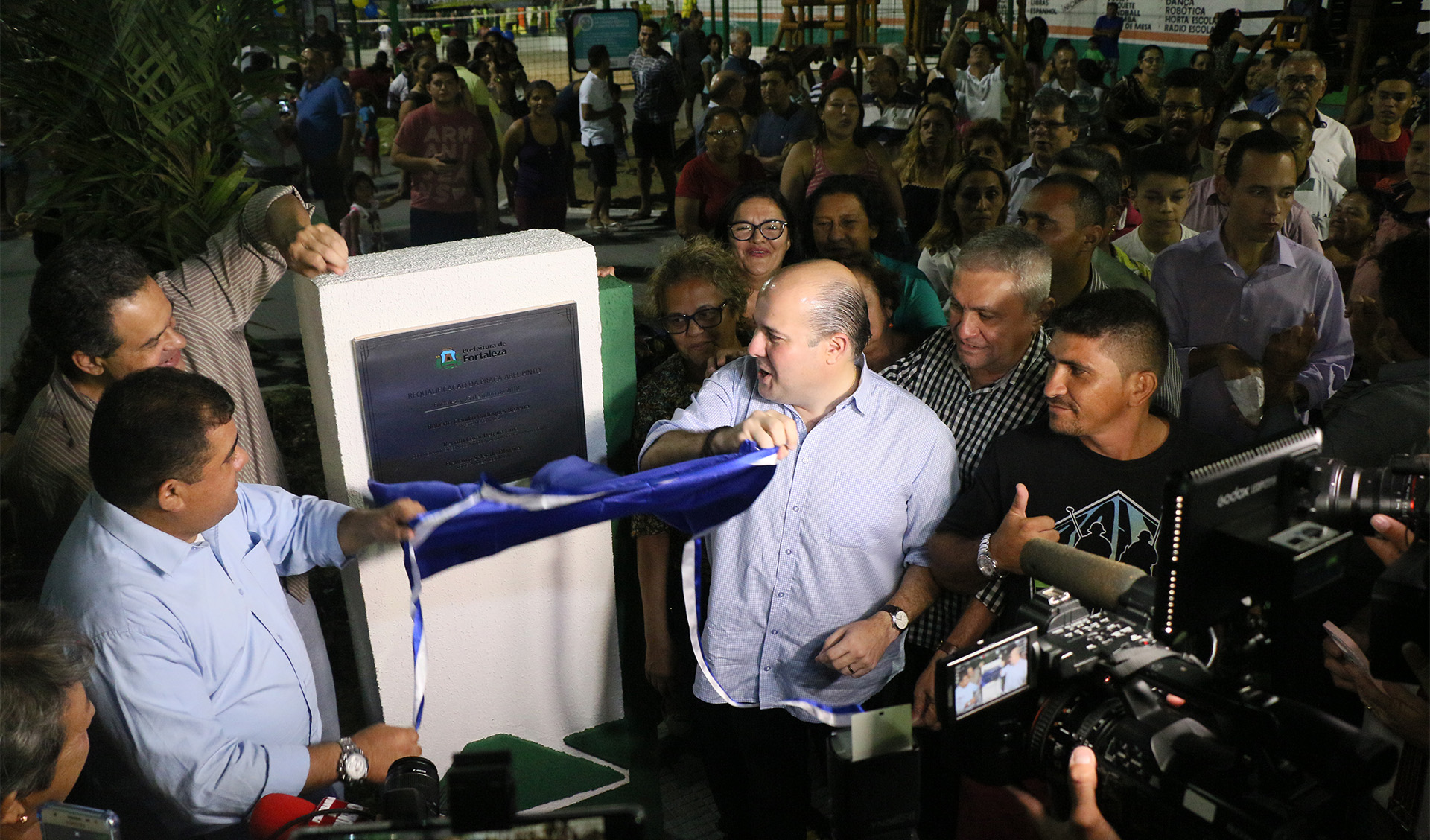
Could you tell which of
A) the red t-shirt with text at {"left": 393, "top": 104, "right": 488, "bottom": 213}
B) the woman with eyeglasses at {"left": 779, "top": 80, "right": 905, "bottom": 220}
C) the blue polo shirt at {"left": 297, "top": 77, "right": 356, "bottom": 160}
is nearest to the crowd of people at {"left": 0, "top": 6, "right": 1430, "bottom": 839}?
the woman with eyeglasses at {"left": 779, "top": 80, "right": 905, "bottom": 220}

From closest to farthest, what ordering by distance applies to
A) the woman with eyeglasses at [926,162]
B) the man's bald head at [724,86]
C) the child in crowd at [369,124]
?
the woman with eyeglasses at [926,162] < the man's bald head at [724,86] < the child in crowd at [369,124]

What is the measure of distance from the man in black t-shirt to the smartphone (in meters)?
1.78

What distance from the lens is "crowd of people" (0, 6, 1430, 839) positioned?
2201 mm

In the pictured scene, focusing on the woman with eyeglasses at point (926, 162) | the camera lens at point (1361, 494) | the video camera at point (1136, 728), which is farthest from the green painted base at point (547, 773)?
the woman with eyeglasses at point (926, 162)

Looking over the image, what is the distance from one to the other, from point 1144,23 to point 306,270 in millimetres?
16144

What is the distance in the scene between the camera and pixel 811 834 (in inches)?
136

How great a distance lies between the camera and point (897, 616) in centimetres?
276

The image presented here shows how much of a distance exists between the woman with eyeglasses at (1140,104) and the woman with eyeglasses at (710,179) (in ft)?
12.8

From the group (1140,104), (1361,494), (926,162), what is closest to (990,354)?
(1361,494)

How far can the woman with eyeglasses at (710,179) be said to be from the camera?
20.4 feet

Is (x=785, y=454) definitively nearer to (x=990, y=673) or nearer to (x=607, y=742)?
(x=990, y=673)

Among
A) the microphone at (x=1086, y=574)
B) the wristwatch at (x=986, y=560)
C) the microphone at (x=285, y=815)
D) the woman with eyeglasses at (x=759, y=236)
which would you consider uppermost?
the woman with eyeglasses at (x=759, y=236)

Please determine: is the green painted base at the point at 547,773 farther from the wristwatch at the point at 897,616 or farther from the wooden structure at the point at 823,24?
the wooden structure at the point at 823,24

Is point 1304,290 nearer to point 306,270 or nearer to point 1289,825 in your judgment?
point 1289,825
